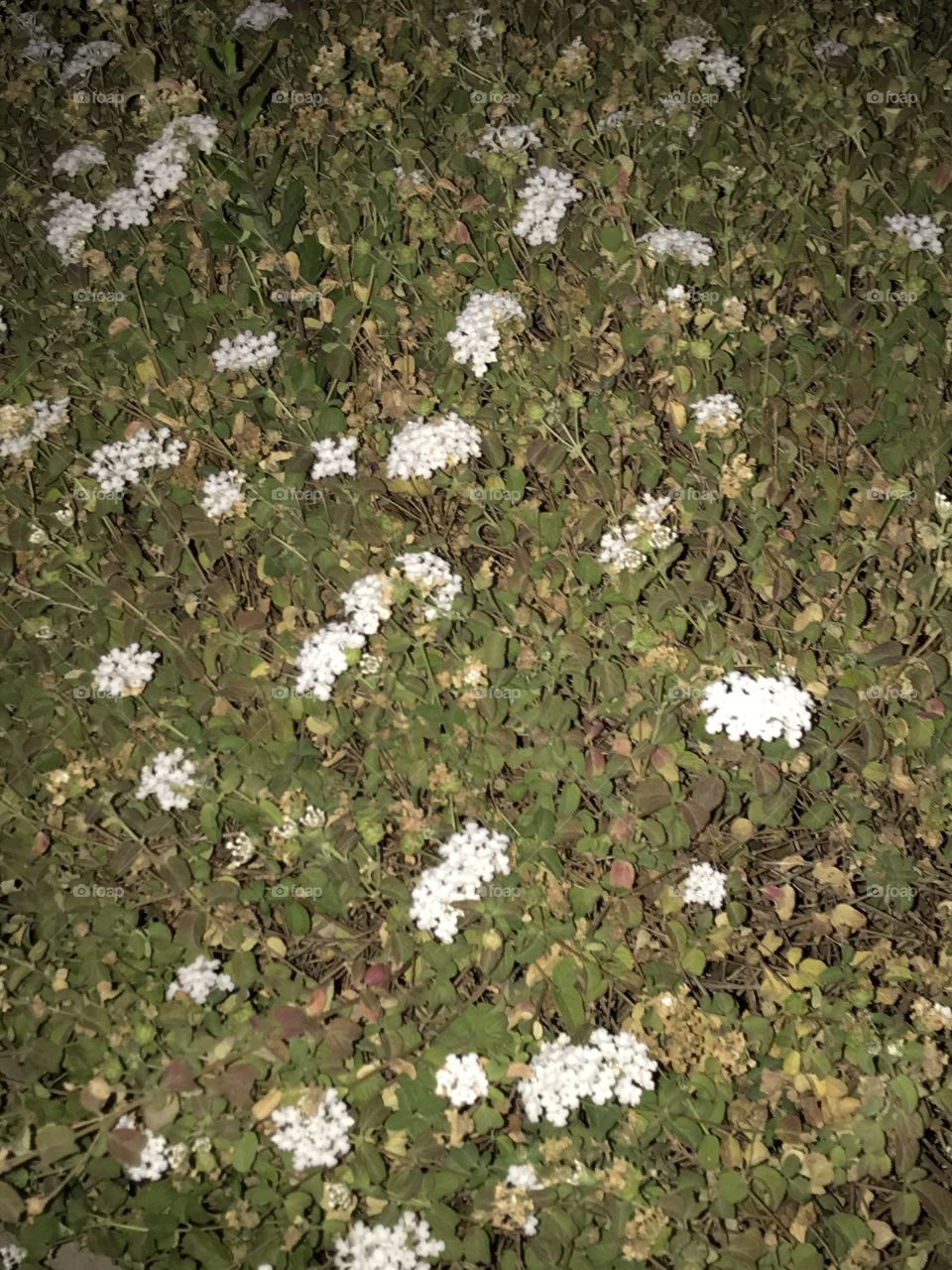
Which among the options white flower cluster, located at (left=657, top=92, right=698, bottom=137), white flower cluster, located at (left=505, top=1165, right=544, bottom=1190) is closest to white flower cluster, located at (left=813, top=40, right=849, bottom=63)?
white flower cluster, located at (left=657, top=92, right=698, bottom=137)

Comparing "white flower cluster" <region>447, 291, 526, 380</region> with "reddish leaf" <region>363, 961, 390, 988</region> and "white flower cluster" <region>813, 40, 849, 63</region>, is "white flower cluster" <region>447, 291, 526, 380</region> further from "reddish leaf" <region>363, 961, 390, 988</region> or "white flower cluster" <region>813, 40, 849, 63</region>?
"reddish leaf" <region>363, 961, 390, 988</region>

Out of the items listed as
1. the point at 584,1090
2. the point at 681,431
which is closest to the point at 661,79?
the point at 681,431

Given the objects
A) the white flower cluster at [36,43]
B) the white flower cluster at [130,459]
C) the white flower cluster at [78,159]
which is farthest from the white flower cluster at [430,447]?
the white flower cluster at [36,43]

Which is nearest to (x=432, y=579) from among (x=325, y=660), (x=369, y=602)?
(x=369, y=602)

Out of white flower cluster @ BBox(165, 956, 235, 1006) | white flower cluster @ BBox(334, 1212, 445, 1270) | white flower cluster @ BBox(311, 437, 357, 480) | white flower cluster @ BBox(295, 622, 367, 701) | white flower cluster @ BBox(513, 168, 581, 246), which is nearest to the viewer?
white flower cluster @ BBox(334, 1212, 445, 1270)

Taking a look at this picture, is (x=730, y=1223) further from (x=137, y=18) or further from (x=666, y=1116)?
(x=137, y=18)

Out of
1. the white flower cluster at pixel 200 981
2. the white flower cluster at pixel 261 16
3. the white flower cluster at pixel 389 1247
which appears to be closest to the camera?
the white flower cluster at pixel 389 1247

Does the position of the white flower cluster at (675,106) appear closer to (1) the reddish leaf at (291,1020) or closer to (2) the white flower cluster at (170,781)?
(2) the white flower cluster at (170,781)
